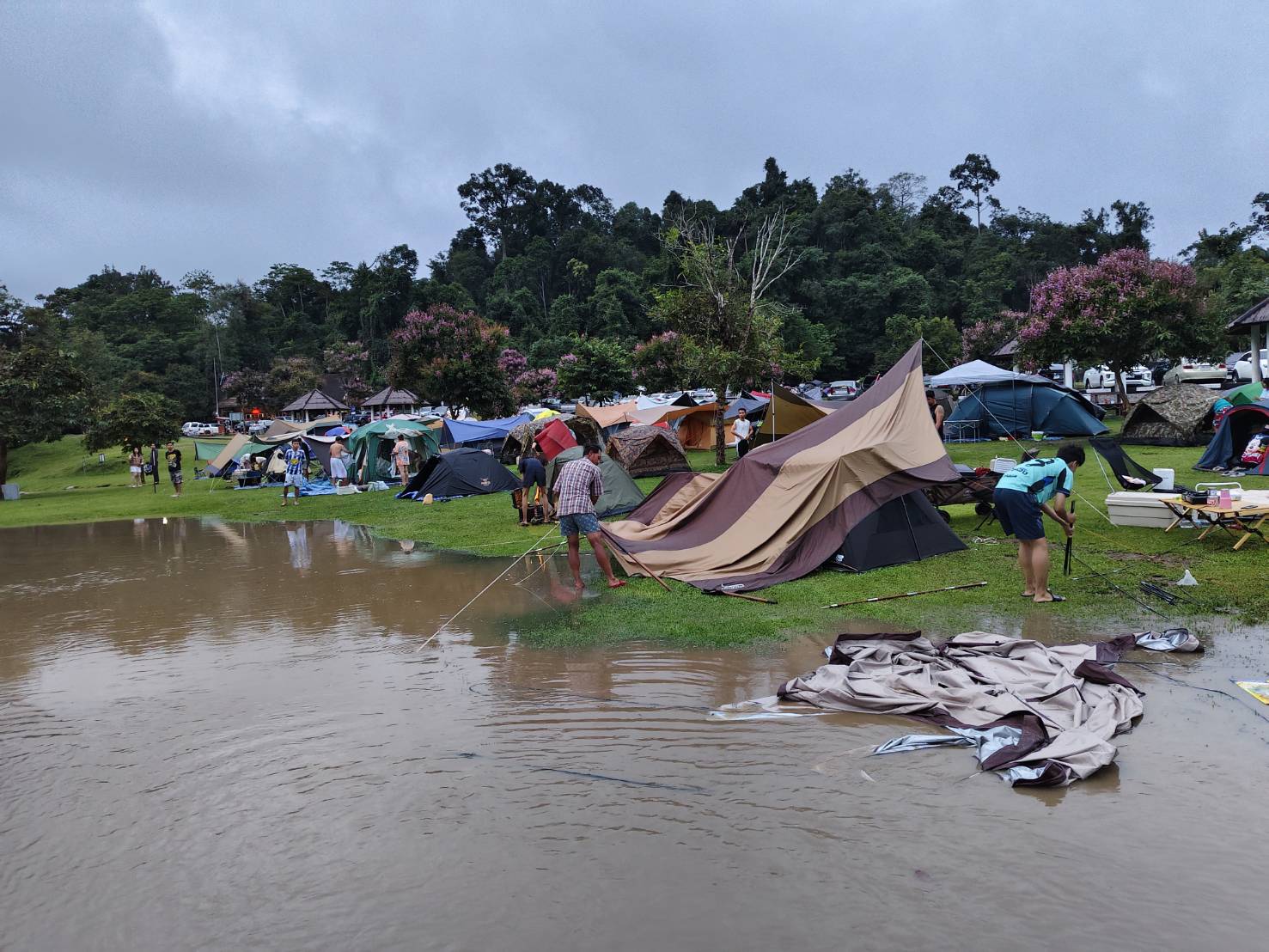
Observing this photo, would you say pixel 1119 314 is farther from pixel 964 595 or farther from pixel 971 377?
pixel 964 595

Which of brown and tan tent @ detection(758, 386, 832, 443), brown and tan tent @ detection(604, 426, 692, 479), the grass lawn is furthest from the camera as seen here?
brown and tan tent @ detection(604, 426, 692, 479)

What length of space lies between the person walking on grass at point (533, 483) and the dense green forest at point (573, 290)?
22.8m

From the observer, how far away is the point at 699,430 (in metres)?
29.9

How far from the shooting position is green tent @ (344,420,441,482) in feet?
84.1

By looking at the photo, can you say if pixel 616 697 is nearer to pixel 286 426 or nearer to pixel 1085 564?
pixel 1085 564

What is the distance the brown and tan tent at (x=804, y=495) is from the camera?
9.58 m

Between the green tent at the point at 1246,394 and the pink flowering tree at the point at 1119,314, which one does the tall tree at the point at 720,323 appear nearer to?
the pink flowering tree at the point at 1119,314

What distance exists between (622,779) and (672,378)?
3249cm

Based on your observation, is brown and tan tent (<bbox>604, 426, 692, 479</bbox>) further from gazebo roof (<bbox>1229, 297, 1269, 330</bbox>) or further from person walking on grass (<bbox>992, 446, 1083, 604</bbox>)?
gazebo roof (<bbox>1229, 297, 1269, 330</bbox>)

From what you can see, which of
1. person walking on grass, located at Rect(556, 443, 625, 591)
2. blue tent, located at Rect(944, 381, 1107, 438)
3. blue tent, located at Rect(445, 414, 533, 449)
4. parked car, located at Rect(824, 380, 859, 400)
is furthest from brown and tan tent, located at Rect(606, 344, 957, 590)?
parked car, located at Rect(824, 380, 859, 400)

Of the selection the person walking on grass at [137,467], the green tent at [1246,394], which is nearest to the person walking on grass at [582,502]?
the green tent at [1246,394]

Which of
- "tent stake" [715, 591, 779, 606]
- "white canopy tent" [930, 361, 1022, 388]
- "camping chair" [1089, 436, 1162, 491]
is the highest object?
"white canopy tent" [930, 361, 1022, 388]

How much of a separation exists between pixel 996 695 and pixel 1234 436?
14.0 meters

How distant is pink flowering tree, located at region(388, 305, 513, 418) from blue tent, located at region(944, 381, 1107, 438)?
16.1 m
